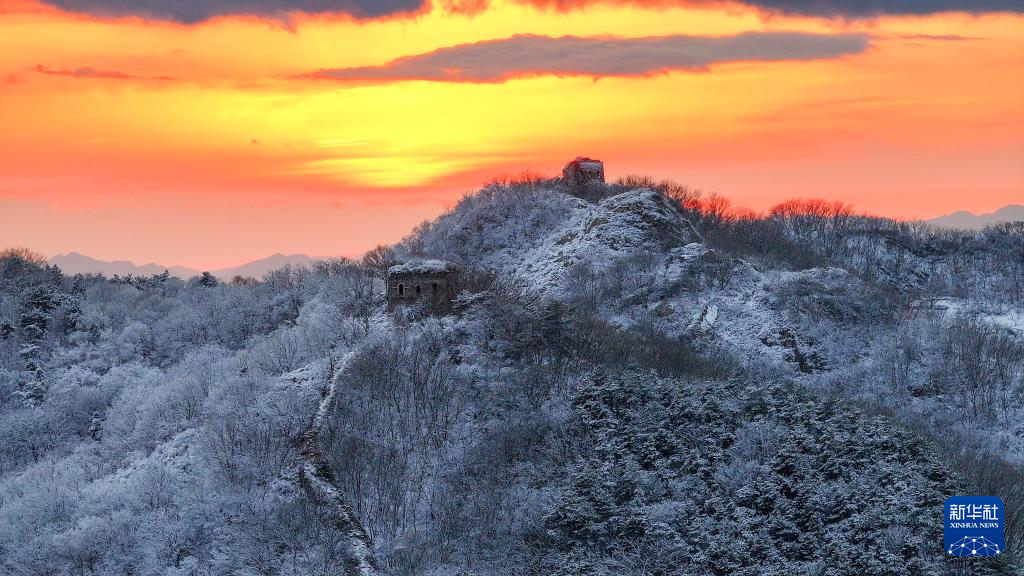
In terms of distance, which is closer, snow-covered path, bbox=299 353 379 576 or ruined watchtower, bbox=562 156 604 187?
snow-covered path, bbox=299 353 379 576

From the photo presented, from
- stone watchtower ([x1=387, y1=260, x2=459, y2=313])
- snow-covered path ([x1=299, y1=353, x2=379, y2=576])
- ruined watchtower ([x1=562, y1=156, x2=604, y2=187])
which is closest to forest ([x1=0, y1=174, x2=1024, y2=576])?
snow-covered path ([x1=299, y1=353, x2=379, y2=576])

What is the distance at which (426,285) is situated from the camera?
86000mm

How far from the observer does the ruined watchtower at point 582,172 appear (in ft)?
441

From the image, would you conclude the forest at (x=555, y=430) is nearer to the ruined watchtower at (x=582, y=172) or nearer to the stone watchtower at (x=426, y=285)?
the stone watchtower at (x=426, y=285)

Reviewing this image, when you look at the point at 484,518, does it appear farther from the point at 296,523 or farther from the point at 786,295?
the point at 786,295

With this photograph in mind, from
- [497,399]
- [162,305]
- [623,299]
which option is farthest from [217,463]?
[162,305]

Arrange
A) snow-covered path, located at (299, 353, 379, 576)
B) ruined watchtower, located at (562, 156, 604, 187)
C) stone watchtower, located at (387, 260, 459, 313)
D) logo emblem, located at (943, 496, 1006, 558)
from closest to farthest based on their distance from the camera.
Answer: logo emblem, located at (943, 496, 1006, 558), snow-covered path, located at (299, 353, 379, 576), stone watchtower, located at (387, 260, 459, 313), ruined watchtower, located at (562, 156, 604, 187)

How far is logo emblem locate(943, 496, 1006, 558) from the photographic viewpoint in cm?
6203

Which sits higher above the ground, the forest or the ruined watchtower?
the ruined watchtower

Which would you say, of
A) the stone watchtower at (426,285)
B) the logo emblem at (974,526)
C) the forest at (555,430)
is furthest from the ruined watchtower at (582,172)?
the logo emblem at (974,526)

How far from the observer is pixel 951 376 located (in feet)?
306

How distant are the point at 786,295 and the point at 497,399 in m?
35.4

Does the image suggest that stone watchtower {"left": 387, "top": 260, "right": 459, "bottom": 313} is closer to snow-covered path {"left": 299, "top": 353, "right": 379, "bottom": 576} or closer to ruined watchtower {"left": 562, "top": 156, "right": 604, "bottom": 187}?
snow-covered path {"left": 299, "top": 353, "right": 379, "bottom": 576}

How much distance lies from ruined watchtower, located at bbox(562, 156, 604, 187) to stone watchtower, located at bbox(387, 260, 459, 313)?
1955 inches
